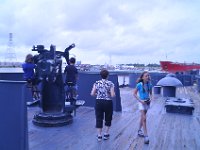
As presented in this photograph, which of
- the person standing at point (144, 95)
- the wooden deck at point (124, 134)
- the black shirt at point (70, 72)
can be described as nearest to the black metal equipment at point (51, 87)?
the wooden deck at point (124, 134)

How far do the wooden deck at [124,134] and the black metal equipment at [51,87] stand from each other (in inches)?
10.6

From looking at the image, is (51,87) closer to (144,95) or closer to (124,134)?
(124,134)

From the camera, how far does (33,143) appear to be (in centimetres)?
579

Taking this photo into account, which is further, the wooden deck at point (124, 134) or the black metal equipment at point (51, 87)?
the black metal equipment at point (51, 87)

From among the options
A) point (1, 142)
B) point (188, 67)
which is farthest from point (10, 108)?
point (188, 67)

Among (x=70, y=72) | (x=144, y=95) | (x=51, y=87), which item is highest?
(x=70, y=72)

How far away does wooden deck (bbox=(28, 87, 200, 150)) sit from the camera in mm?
5650

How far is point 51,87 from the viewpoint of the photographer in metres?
7.45

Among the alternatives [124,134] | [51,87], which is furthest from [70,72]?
[124,134]

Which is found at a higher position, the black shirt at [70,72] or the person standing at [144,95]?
the black shirt at [70,72]

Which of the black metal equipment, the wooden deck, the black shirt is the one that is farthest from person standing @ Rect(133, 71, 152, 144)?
the black shirt

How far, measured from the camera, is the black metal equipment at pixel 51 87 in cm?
696

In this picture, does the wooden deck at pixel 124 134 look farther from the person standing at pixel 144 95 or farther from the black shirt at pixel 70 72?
the black shirt at pixel 70 72

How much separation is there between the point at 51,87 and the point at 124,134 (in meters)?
2.36
